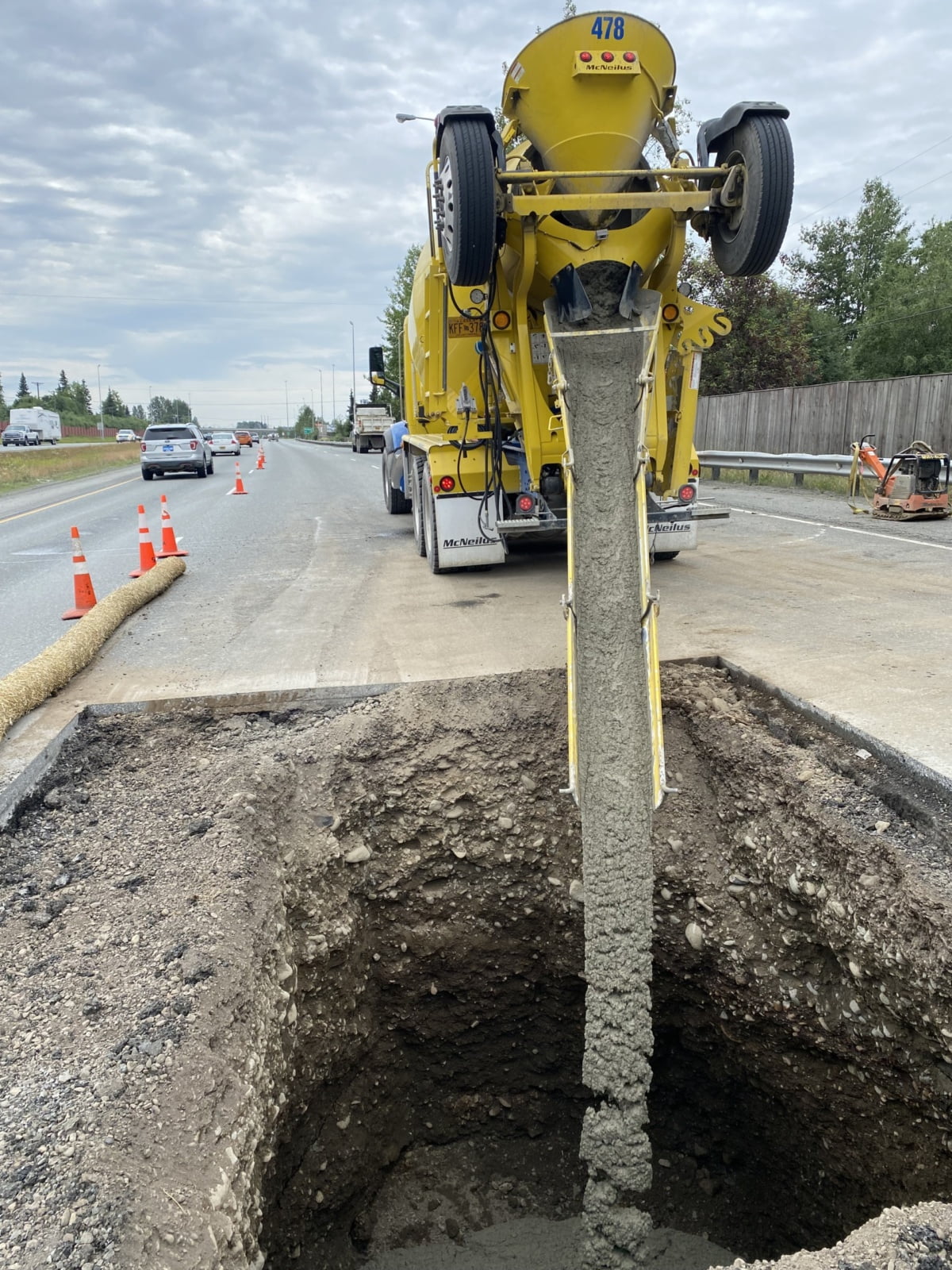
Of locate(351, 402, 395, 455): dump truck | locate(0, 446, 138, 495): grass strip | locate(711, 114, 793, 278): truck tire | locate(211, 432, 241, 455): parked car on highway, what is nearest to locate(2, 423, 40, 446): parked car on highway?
locate(0, 446, 138, 495): grass strip

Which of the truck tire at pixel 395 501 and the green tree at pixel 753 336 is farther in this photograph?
the green tree at pixel 753 336

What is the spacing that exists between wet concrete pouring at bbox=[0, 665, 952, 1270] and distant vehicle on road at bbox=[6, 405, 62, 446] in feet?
217

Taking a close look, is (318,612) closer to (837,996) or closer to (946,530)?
(837,996)

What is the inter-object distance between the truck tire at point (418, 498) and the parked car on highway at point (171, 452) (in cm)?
2023

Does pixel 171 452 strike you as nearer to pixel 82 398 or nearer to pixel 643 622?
pixel 643 622

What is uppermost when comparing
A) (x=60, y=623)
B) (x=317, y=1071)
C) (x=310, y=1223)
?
(x=60, y=623)

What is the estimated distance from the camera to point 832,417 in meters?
19.4

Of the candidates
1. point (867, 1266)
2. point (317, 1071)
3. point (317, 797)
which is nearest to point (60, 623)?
point (317, 797)

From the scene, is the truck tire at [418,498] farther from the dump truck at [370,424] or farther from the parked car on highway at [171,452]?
the dump truck at [370,424]

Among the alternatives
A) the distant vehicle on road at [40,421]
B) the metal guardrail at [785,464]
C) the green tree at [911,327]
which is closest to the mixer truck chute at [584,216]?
the metal guardrail at [785,464]

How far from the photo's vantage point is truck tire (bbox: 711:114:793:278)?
5.50 m

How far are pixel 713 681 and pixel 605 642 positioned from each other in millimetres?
1256

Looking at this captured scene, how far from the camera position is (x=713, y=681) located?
5.33 m

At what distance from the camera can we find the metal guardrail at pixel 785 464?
15758mm
